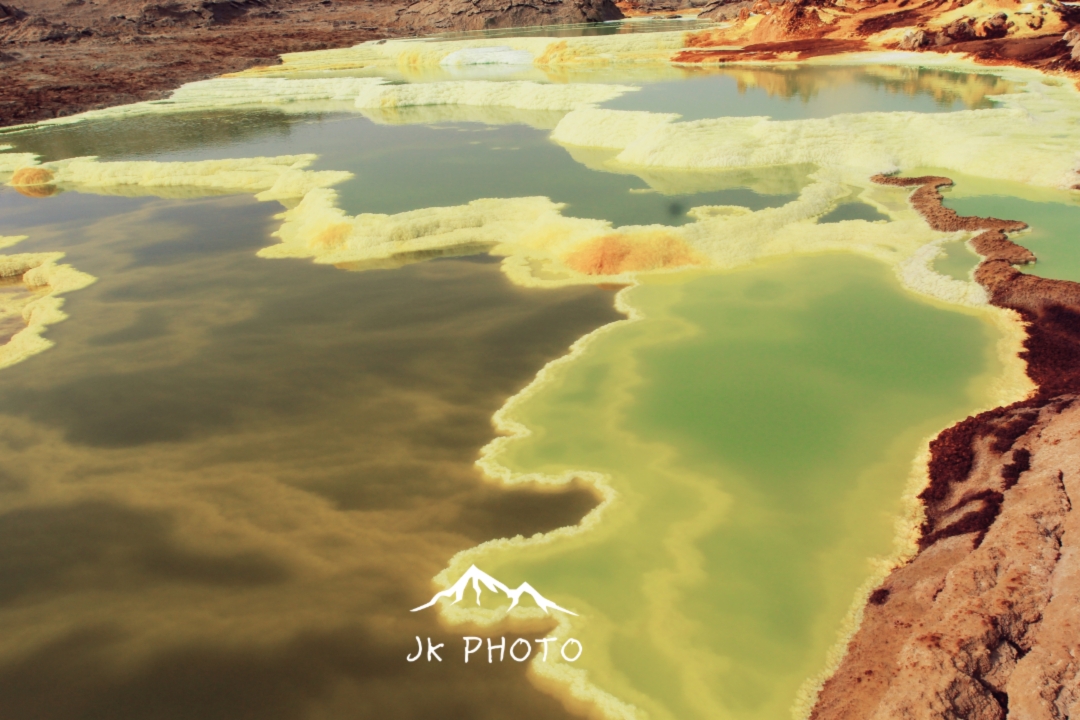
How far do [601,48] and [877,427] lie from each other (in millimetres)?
52840

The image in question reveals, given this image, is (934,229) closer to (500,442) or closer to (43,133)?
→ (500,442)

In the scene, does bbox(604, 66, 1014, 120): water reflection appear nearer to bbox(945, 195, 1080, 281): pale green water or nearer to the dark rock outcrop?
bbox(945, 195, 1080, 281): pale green water

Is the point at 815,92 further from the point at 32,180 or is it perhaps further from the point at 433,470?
the point at 32,180

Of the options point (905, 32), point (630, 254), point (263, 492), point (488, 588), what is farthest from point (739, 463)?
point (905, 32)

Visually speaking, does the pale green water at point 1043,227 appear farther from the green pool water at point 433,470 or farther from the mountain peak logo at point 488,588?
the mountain peak logo at point 488,588

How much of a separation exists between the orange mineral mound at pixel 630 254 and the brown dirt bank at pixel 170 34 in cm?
4862

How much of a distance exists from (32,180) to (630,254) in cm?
3106

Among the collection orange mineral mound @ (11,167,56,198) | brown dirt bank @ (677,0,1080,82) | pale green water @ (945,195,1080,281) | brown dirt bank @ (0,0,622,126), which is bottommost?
pale green water @ (945,195,1080,281)

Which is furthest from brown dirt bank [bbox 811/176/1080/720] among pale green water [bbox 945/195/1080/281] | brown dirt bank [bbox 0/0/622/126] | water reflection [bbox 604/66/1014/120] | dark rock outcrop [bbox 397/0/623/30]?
dark rock outcrop [bbox 397/0/623/30]

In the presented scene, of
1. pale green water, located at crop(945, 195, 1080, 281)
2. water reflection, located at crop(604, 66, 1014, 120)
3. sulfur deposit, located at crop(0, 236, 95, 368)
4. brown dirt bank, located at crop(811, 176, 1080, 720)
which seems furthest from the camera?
water reflection, located at crop(604, 66, 1014, 120)

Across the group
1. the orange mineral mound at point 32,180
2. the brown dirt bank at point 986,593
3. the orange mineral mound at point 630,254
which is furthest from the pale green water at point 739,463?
the orange mineral mound at point 32,180

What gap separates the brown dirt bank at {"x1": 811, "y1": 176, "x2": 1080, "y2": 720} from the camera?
580 centimetres

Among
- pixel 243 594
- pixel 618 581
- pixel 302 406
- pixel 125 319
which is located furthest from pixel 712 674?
pixel 125 319

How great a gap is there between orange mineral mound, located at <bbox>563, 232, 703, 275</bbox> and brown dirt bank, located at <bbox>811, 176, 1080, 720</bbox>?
343 inches
